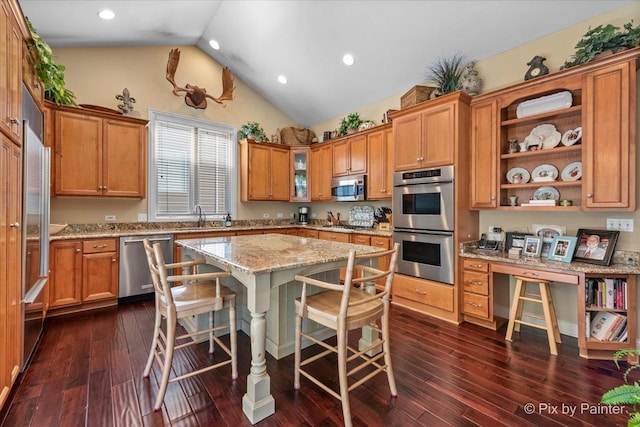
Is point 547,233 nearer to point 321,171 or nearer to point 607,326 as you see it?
point 607,326

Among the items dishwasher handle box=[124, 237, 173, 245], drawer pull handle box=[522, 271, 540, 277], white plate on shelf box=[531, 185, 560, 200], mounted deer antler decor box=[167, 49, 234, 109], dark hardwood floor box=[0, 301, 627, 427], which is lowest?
dark hardwood floor box=[0, 301, 627, 427]

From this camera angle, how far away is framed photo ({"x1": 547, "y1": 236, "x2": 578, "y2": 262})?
8.70ft

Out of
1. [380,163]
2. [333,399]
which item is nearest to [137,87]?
[380,163]

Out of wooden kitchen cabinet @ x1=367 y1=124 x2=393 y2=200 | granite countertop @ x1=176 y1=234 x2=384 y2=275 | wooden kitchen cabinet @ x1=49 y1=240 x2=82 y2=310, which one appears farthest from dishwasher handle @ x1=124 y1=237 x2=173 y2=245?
wooden kitchen cabinet @ x1=367 y1=124 x2=393 y2=200

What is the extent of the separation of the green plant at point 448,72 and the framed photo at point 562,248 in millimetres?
1934

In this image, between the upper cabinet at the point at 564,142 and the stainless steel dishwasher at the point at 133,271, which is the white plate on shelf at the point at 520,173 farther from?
the stainless steel dishwasher at the point at 133,271

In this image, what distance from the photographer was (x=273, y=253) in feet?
7.20

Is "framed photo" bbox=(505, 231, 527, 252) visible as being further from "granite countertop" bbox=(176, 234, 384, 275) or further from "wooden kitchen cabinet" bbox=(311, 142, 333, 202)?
"wooden kitchen cabinet" bbox=(311, 142, 333, 202)

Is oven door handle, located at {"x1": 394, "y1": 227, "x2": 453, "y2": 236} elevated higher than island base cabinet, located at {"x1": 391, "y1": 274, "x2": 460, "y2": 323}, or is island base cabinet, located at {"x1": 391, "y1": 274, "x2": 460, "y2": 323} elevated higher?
oven door handle, located at {"x1": 394, "y1": 227, "x2": 453, "y2": 236}

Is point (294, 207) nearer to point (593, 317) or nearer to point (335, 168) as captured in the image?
point (335, 168)

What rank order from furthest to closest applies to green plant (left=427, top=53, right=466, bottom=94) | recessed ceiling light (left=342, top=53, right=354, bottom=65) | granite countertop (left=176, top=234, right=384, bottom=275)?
recessed ceiling light (left=342, top=53, right=354, bottom=65), green plant (left=427, top=53, right=466, bottom=94), granite countertop (left=176, top=234, right=384, bottom=275)

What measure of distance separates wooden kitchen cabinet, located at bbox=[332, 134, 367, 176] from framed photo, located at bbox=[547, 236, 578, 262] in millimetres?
2525

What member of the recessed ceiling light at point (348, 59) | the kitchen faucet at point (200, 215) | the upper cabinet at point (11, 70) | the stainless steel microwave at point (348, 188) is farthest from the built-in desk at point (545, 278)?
the kitchen faucet at point (200, 215)

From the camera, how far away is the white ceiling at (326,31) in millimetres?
2965
